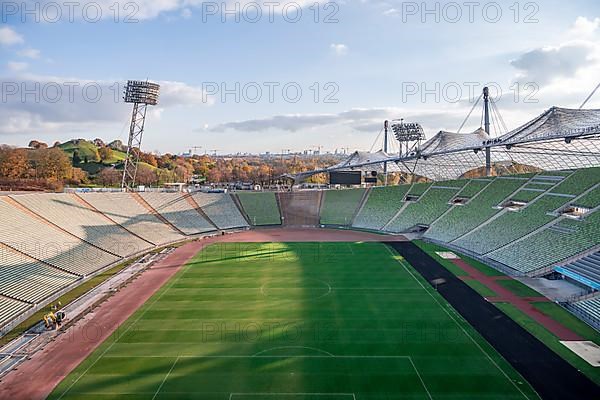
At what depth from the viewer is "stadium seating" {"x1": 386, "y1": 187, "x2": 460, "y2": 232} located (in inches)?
1972

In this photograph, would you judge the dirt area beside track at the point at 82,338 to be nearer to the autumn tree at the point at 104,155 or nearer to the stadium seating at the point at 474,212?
the stadium seating at the point at 474,212

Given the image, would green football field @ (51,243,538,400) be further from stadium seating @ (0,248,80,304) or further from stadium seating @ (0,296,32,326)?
stadium seating @ (0,248,80,304)

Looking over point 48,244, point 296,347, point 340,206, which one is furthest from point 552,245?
point 48,244

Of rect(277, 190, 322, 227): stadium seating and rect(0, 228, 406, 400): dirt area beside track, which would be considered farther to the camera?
rect(277, 190, 322, 227): stadium seating

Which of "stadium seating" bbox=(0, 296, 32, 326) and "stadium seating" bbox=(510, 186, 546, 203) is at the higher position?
"stadium seating" bbox=(510, 186, 546, 203)

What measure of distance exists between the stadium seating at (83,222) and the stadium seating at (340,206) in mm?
26824

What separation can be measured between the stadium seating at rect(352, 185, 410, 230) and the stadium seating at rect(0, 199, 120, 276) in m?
32.7

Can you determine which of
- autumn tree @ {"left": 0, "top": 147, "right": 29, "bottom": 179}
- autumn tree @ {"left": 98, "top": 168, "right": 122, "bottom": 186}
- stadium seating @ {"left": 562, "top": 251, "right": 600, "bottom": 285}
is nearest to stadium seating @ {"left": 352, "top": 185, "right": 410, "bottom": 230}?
stadium seating @ {"left": 562, "top": 251, "right": 600, "bottom": 285}

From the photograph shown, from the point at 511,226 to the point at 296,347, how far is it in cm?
2782

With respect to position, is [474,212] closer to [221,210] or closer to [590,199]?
[590,199]

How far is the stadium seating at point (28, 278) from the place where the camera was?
80.9ft

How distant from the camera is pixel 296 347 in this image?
19344 mm

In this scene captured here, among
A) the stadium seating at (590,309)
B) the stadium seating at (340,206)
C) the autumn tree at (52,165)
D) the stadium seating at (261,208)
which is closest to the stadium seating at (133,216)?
the stadium seating at (261,208)

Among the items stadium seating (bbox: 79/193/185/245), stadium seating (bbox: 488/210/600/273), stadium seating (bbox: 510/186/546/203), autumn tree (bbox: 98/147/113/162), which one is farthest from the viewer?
autumn tree (bbox: 98/147/113/162)
